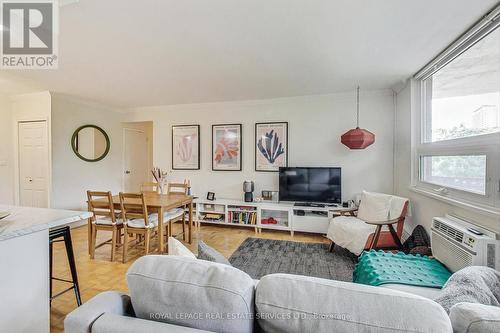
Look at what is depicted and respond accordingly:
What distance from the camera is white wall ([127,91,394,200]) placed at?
362 centimetres

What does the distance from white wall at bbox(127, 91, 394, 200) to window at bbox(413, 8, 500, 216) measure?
83cm

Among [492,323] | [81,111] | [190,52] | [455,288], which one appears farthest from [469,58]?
[81,111]

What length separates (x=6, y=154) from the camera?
13.0 ft

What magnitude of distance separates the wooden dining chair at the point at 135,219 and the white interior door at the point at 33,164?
2.10 metres

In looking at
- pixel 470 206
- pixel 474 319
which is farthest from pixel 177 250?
pixel 470 206

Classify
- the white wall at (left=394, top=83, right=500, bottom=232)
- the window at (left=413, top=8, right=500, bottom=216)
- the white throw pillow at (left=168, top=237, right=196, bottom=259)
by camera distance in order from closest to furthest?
1. the white throw pillow at (left=168, top=237, right=196, bottom=259)
2. the window at (left=413, top=8, right=500, bottom=216)
3. the white wall at (left=394, top=83, right=500, bottom=232)

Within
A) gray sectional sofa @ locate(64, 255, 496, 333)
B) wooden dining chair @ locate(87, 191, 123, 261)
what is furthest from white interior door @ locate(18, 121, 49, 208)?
gray sectional sofa @ locate(64, 255, 496, 333)

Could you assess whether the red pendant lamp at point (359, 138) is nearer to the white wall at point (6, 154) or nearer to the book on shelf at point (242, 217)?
the book on shelf at point (242, 217)

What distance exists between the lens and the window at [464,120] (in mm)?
1669

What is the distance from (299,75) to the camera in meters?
2.95

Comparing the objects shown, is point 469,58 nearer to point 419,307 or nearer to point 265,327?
point 419,307

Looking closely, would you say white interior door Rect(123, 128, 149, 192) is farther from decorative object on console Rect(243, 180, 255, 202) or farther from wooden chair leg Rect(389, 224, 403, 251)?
wooden chair leg Rect(389, 224, 403, 251)

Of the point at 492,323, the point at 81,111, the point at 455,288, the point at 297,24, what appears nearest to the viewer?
the point at 492,323

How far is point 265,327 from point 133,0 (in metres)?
2.03
